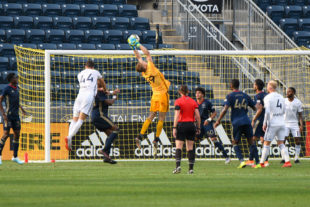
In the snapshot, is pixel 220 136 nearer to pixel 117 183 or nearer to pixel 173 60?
pixel 173 60

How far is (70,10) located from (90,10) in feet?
2.80

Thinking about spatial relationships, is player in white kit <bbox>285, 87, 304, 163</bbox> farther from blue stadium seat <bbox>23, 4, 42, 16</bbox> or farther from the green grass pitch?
blue stadium seat <bbox>23, 4, 42, 16</bbox>

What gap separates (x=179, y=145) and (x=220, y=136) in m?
7.81

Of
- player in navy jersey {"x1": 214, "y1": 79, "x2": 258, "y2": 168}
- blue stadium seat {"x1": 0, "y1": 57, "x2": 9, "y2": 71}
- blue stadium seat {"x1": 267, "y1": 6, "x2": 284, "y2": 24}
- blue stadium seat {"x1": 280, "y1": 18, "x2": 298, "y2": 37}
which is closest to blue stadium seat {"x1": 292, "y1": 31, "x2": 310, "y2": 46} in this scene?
blue stadium seat {"x1": 280, "y1": 18, "x2": 298, "y2": 37}

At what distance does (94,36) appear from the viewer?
90.7 ft

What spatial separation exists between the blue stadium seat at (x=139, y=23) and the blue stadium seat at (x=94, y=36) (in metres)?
1.69

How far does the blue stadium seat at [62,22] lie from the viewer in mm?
27822

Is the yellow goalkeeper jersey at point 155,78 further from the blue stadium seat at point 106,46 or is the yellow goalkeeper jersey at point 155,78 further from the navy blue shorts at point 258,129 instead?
the blue stadium seat at point 106,46

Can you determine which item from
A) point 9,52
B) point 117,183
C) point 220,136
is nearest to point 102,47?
point 9,52

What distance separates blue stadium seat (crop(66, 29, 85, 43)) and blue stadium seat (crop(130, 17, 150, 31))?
2.43 m

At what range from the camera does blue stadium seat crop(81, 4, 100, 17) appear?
95.3ft

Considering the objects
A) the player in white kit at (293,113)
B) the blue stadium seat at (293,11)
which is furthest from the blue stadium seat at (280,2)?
the player in white kit at (293,113)

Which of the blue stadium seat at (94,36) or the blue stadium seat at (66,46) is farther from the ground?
the blue stadium seat at (94,36)

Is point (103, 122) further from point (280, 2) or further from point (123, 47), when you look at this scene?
point (280, 2)
